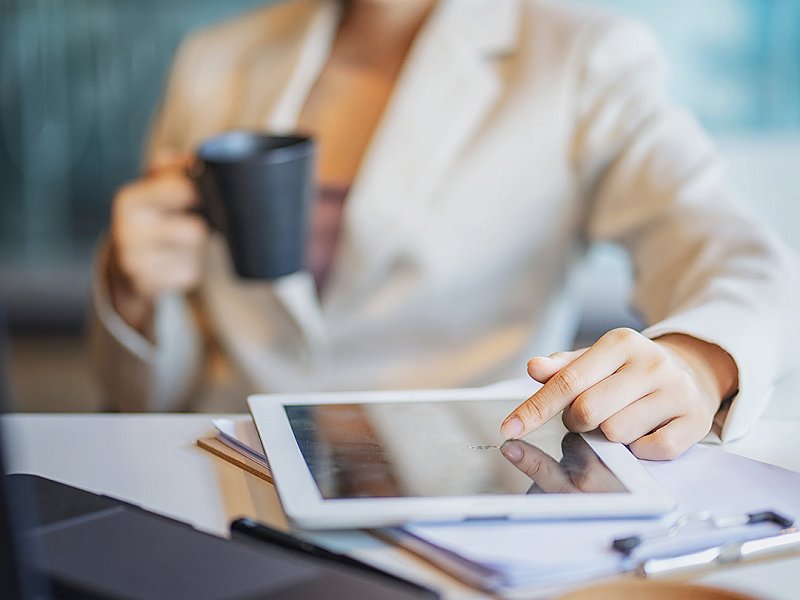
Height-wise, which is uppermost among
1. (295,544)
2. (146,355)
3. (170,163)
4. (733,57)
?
(733,57)

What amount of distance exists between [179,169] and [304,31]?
0.96 ft

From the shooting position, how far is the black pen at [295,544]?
406 millimetres

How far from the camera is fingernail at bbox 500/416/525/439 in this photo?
55 centimetres

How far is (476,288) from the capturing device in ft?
3.47

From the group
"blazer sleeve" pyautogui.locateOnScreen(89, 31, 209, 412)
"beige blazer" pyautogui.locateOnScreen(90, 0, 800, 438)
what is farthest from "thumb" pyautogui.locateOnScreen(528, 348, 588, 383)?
"blazer sleeve" pyautogui.locateOnScreen(89, 31, 209, 412)

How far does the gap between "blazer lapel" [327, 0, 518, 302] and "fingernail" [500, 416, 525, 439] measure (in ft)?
1.64

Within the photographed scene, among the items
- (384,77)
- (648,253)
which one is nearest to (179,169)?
(384,77)

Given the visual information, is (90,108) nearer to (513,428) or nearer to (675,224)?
(675,224)

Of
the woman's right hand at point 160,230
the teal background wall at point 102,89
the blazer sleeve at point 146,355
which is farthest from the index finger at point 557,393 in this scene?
the teal background wall at point 102,89

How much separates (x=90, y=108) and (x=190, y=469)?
1778 mm

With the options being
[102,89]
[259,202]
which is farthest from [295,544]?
[102,89]

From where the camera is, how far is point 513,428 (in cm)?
55

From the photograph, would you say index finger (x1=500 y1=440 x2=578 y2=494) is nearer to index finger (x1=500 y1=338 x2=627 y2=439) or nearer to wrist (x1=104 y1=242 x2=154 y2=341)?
index finger (x1=500 y1=338 x2=627 y2=439)

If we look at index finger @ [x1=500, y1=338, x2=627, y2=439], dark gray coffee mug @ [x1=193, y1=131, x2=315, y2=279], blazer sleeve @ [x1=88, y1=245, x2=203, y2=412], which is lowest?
blazer sleeve @ [x1=88, y1=245, x2=203, y2=412]
